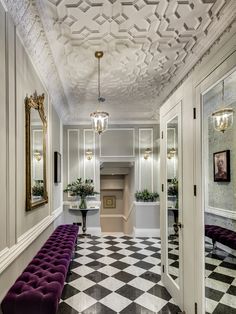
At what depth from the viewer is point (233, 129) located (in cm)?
210

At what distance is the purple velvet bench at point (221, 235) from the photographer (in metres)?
2.17

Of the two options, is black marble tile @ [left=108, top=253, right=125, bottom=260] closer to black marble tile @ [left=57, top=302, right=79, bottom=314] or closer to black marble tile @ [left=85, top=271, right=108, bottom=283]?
black marble tile @ [left=85, top=271, right=108, bottom=283]

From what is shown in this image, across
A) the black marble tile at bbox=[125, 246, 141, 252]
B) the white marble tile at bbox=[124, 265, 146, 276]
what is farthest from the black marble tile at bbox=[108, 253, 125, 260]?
the white marble tile at bbox=[124, 265, 146, 276]

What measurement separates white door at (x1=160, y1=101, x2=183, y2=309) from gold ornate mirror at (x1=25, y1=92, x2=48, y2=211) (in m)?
1.74

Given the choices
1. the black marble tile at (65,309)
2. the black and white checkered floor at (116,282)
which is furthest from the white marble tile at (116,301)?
the black marble tile at (65,309)

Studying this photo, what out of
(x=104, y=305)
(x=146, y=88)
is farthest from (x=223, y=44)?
(x=104, y=305)

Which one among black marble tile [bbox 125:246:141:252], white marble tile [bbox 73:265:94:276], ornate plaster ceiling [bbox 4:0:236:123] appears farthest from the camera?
black marble tile [bbox 125:246:141:252]

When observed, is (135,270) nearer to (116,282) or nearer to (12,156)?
(116,282)

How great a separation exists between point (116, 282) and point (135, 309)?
0.75 metres

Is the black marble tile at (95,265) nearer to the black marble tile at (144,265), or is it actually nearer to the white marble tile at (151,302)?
the black marble tile at (144,265)

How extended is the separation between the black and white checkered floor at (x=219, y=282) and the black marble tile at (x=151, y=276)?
148 cm

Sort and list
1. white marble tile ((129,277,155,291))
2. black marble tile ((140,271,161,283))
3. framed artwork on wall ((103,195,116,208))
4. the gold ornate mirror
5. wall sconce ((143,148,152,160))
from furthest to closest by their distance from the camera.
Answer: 1. framed artwork on wall ((103,195,116,208))
2. wall sconce ((143,148,152,160))
3. black marble tile ((140,271,161,283))
4. white marble tile ((129,277,155,291))
5. the gold ornate mirror

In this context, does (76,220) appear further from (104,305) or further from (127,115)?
(104,305)

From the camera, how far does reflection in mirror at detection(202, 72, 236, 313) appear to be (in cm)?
217
